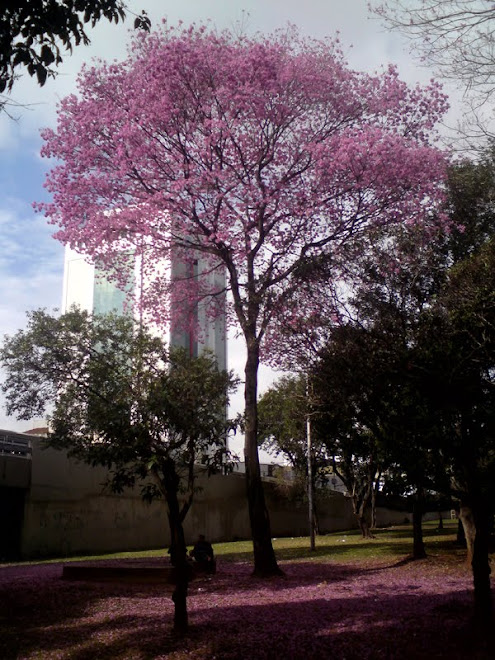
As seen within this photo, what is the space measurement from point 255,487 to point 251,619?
6.31 metres

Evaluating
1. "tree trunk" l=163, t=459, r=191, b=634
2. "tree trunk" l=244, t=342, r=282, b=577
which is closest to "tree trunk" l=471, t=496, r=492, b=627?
"tree trunk" l=163, t=459, r=191, b=634

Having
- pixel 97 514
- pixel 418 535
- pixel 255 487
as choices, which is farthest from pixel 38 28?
pixel 97 514

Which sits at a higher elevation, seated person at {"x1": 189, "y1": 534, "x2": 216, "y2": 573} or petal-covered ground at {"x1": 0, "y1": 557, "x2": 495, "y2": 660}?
seated person at {"x1": 189, "y1": 534, "x2": 216, "y2": 573}

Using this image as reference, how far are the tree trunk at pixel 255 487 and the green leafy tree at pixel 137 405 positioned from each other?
193 cm

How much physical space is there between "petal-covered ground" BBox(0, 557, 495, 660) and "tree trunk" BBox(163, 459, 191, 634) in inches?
9.4

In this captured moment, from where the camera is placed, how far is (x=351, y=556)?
72.5 feet

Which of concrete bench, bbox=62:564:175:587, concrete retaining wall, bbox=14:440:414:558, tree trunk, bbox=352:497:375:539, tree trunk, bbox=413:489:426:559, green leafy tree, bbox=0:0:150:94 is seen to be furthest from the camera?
tree trunk, bbox=352:497:375:539

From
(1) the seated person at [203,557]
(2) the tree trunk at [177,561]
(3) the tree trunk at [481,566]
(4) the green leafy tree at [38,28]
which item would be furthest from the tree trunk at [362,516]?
(4) the green leafy tree at [38,28]

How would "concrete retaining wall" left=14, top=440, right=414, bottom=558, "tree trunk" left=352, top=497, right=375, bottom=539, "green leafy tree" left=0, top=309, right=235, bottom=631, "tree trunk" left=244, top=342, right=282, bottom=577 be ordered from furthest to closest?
"tree trunk" left=352, top=497, right=375, bottom=539 < "concrete retaining wall" left=14, top=440, right=414, bottom=558 < "tree trunk" left=244, top=342, right=282, bottom=577 < "green leafy tree" left=0, top=309, right=235, bottom=631

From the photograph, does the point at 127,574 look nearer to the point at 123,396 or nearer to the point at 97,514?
the point at 123,396

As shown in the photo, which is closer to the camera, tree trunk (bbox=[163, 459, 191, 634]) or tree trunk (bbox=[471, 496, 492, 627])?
tree trunk (bbox=[471, 496, 492, 627])

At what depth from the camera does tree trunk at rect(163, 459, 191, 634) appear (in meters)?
8.66

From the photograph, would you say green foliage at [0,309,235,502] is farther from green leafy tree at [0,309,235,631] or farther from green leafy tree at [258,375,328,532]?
green leafy tree at [258,375,328,532]

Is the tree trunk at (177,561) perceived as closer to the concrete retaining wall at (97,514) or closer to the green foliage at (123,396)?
the green foliage at (123,396)
